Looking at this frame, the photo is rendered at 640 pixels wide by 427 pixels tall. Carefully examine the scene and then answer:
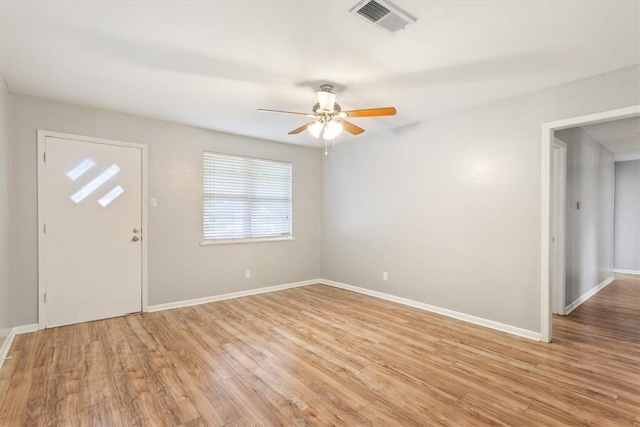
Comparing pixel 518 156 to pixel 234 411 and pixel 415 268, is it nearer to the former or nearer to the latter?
pixel 415 268

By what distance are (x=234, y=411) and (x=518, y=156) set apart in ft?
11.4

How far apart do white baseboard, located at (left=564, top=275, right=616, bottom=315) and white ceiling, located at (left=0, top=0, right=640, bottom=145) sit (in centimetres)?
289

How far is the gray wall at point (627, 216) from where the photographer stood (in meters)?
6.58

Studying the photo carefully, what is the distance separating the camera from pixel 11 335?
9.96 ft

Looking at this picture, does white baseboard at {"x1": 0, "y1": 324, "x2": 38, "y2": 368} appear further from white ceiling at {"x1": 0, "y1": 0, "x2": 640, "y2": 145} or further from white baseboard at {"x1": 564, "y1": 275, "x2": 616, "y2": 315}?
white baseboard at {"x1": 564, "y1": 275, "x2": 616, "y2": 315}

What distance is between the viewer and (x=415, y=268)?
4184 mm

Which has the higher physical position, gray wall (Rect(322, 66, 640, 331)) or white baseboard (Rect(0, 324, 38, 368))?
gray wall (Rect(322, 66, 640, 331))

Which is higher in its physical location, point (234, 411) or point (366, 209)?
point (366, 209)

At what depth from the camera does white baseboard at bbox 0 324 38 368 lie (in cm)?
264

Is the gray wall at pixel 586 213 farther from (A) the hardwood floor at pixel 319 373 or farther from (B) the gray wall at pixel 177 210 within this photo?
(B) the gray wall at pixel 177 210

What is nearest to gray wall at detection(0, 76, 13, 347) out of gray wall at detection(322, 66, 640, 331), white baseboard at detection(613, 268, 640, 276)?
gray wall at detection(322, 66, 640, 331)

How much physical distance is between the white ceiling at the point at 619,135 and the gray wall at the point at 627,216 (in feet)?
2.80

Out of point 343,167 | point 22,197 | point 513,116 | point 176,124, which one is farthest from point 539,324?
point 22,197

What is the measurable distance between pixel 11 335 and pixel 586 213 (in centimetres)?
733
